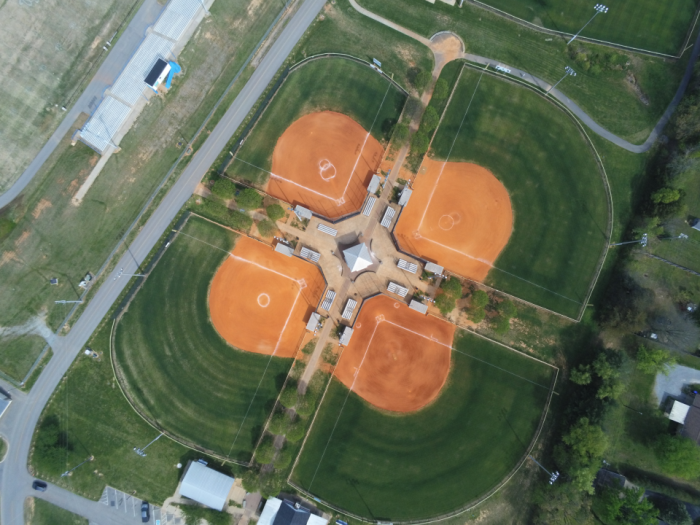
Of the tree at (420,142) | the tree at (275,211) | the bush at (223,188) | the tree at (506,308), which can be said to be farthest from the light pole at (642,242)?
the bush at (223,188)

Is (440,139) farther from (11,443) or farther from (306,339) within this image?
(11,443)

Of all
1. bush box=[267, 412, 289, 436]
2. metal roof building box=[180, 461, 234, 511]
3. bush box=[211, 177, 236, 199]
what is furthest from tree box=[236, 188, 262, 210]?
metal roof building box=[180, 461, 234, 511]

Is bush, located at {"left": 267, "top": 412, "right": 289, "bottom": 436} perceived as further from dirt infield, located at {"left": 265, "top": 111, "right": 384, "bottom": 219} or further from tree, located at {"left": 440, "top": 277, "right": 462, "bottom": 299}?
dirt infield, located at {"left": 265, "top": 111, "right": 384, "bottom": 219}

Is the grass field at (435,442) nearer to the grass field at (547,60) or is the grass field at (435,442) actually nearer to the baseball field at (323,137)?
the baseball field at (323,137)

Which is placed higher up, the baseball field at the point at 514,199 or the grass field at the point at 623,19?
the grass field at the point at 623,19

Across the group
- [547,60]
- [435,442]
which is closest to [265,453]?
[435,442]

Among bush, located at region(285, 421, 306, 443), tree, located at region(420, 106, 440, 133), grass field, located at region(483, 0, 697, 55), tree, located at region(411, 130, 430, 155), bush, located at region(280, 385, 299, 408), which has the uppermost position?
grass field, located at region(483, 0, 697, 55)
